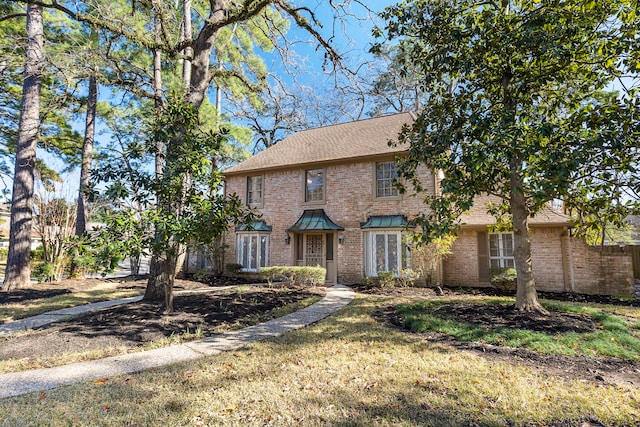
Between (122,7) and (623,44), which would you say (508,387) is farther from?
(122,7)

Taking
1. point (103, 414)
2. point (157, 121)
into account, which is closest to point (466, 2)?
point (157, 121)

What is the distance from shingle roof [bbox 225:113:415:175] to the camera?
47.1ft

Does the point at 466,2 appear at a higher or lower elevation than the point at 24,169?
higher

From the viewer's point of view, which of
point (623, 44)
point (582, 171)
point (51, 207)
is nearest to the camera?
point (623, 44)

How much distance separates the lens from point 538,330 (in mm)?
5613

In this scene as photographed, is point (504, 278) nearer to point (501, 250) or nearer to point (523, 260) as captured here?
point (501, 250)

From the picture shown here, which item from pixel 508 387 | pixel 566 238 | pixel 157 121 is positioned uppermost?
pixel 157 121

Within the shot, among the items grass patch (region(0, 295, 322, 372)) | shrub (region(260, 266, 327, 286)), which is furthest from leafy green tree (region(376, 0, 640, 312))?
shrub (region(260, 266, 327, 286))

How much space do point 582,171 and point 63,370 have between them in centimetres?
908

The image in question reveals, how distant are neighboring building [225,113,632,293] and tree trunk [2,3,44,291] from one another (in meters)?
7.75

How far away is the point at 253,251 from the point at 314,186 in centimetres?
444

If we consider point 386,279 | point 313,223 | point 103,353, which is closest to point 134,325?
point 103,353

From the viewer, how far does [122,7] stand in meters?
12.1

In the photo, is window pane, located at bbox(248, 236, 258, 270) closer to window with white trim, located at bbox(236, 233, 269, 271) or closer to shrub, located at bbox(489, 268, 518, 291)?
window with white trim, located at bbox(236, 233, 269, 271)
